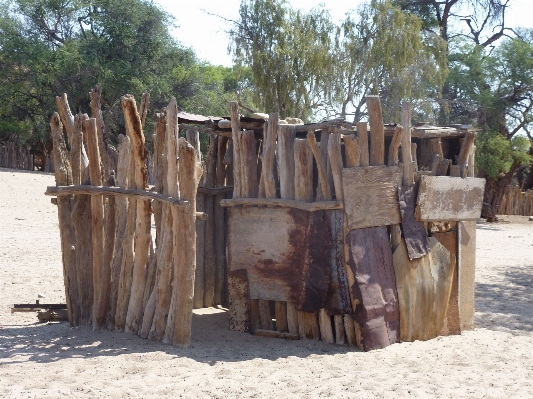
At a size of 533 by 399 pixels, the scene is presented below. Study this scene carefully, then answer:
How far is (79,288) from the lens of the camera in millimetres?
6098

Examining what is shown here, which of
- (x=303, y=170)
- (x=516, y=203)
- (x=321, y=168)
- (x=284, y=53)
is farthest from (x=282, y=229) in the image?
(x=516, y=203)

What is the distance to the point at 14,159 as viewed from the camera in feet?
92.2

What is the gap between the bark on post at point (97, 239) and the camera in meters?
5.88

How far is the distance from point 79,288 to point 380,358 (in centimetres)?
280

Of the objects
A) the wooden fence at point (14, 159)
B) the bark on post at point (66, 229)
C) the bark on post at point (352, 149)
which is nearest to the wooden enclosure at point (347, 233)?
the bark on post at point (352, 149)

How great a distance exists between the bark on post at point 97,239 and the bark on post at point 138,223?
312 millimetres

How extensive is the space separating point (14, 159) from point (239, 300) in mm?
24420

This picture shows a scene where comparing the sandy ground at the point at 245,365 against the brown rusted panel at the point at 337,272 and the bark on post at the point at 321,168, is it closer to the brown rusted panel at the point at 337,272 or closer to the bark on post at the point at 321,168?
the brown rusted panel at the point at 337,272

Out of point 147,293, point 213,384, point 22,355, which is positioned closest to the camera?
point 213,384

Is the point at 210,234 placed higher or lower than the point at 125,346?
higher

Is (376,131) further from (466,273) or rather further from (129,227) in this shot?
(129,227)

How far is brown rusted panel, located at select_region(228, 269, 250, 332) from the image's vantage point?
616 centimetres

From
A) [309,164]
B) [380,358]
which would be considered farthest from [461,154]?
[380,358]

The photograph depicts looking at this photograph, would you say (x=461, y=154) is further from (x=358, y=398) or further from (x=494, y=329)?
(x=358, y=398)
